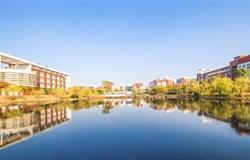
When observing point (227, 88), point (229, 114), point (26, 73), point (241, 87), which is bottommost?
point (229, 114)

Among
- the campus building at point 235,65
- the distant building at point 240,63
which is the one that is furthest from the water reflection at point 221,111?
the campus building at point 235,65

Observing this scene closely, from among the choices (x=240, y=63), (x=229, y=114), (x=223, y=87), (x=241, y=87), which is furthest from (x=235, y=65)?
(x=229, y=114)

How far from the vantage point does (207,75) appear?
415ft

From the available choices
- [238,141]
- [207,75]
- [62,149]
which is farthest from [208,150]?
[207,75]

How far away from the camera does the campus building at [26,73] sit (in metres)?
69.2

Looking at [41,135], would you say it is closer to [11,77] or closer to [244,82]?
[244,82]

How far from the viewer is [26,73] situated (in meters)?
74.1

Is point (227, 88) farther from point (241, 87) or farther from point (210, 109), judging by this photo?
point (210, 109)

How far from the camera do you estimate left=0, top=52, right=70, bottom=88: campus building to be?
69250 millimetres

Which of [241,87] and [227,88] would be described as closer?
[241,87]

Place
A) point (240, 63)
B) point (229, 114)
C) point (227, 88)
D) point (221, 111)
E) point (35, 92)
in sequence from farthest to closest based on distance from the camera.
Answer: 1. point (240, 63)
2. point (35, 92)
3. point (227, 88)
4. point (221, 111)
5. point (229, 114)

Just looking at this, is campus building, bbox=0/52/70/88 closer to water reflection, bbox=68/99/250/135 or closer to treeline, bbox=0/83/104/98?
treeline, bbox=0/83/104/98

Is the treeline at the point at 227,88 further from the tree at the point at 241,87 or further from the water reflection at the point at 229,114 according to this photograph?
the water reflection at the point at 229,114

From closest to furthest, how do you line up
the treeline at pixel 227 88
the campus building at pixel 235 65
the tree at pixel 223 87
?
the treeline at pixel 227 88, the tree at pixel 223 87, the campus building at pixel 235 65
